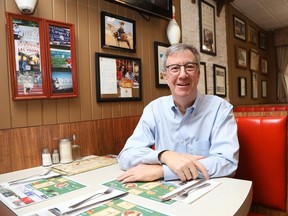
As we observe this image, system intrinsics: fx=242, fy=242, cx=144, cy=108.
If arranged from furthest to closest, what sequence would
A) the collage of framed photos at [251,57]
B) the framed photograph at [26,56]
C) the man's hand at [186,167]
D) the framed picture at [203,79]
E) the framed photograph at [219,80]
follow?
1. the collage of framed photos at [251,57]
2. the framed photograph at [219,80]
3. the framed picture at [203,79]
4. the framed photograph at [26,56]
5. the man's hand at [186,167]

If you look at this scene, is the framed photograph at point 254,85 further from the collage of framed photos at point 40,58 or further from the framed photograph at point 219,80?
the collage of framed photos at point 40,58

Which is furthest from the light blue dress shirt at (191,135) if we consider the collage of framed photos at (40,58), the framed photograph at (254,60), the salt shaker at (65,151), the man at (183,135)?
the framed photograph at (254,60)

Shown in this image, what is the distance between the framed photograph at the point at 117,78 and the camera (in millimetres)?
1961

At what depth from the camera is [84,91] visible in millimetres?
1872

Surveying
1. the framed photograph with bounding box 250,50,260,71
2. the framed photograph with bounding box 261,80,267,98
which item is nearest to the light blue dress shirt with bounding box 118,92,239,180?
the framed photograph with bounding box 250,50,260,71

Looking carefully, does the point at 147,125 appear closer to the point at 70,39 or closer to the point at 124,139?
the point at 124,139

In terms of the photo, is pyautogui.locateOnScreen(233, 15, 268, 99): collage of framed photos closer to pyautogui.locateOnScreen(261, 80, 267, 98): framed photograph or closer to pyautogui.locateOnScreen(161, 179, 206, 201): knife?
pyautogui.locateOnScreen(261, 80, 267, 98): framed photograph

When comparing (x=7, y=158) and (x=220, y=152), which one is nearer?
(x=220, y=152)

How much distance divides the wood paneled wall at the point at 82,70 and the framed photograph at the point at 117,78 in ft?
0.16

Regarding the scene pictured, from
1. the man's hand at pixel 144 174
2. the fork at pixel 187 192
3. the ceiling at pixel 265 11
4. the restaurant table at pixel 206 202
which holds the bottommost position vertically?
the restaurant table at pixel 206 202

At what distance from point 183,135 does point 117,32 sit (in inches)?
45.5

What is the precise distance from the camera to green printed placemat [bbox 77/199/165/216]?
2.59 feet

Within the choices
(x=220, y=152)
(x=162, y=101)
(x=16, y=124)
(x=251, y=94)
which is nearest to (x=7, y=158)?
(x=16, y=124)

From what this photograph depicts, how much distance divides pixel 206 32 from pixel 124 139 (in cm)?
206
